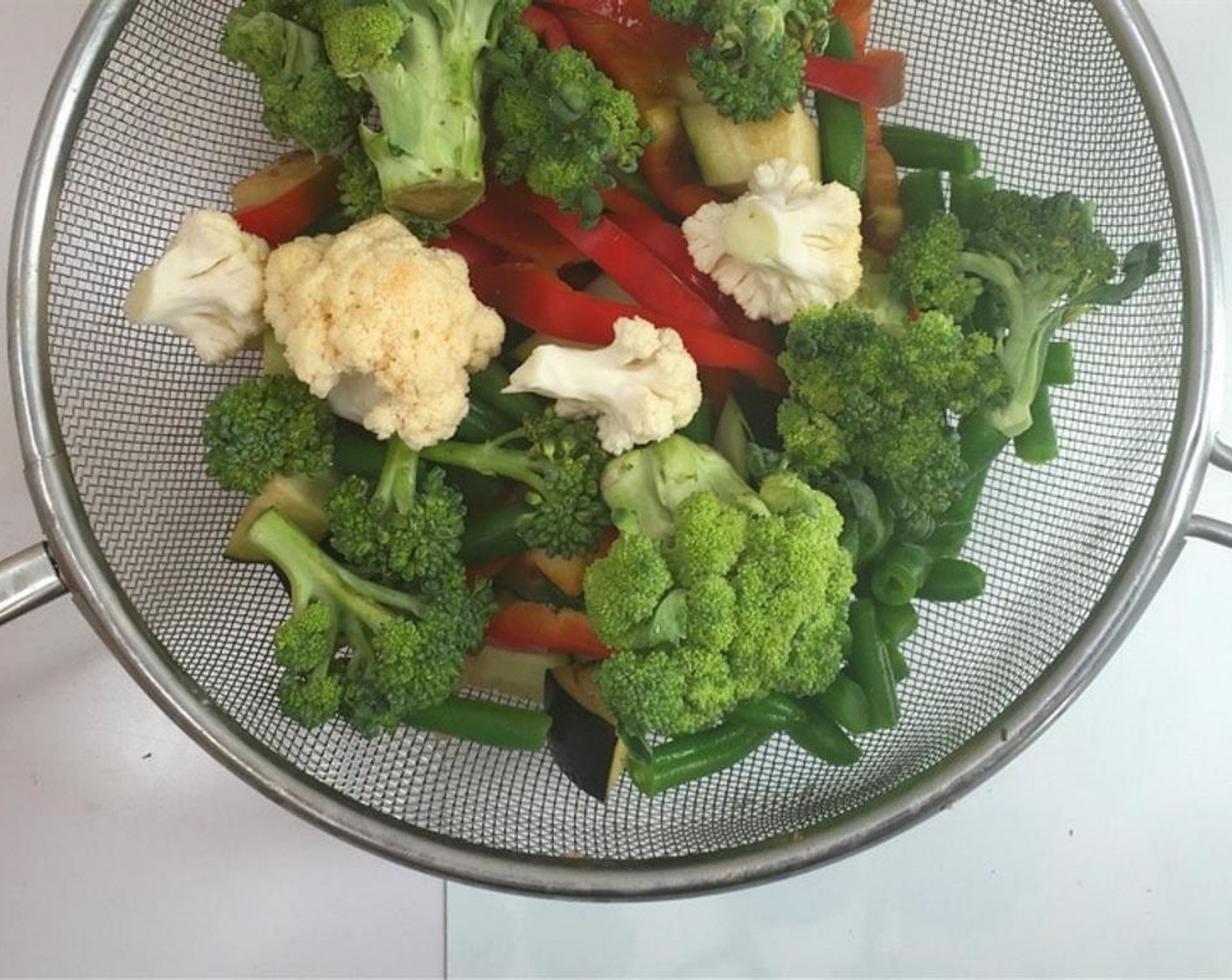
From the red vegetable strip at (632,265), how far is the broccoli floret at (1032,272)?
24cm

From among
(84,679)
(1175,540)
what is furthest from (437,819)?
(1175,540)

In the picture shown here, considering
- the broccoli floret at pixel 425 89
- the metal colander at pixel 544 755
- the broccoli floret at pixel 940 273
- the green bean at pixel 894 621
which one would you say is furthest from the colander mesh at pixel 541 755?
the broccoli floret at pixel 425 89

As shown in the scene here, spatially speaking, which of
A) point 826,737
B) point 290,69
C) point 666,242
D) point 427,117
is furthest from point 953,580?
point 290,69

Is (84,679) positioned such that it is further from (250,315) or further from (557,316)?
(557,316)

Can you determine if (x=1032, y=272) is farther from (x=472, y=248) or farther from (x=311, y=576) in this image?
(x=311, y=576)

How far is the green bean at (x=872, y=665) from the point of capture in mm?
1021

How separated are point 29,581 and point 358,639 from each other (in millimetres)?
279

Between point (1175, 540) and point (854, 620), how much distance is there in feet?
0.94

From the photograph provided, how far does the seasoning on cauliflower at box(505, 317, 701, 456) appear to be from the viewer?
3.08 feet

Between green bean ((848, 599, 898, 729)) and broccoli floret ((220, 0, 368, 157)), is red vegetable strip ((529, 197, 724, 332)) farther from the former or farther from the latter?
green bean ((848, 599, 898, 729))

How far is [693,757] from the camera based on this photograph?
102 cm

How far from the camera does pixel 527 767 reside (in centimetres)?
113

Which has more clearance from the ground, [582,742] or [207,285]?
[207,285]

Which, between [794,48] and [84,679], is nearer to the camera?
[794,48]
